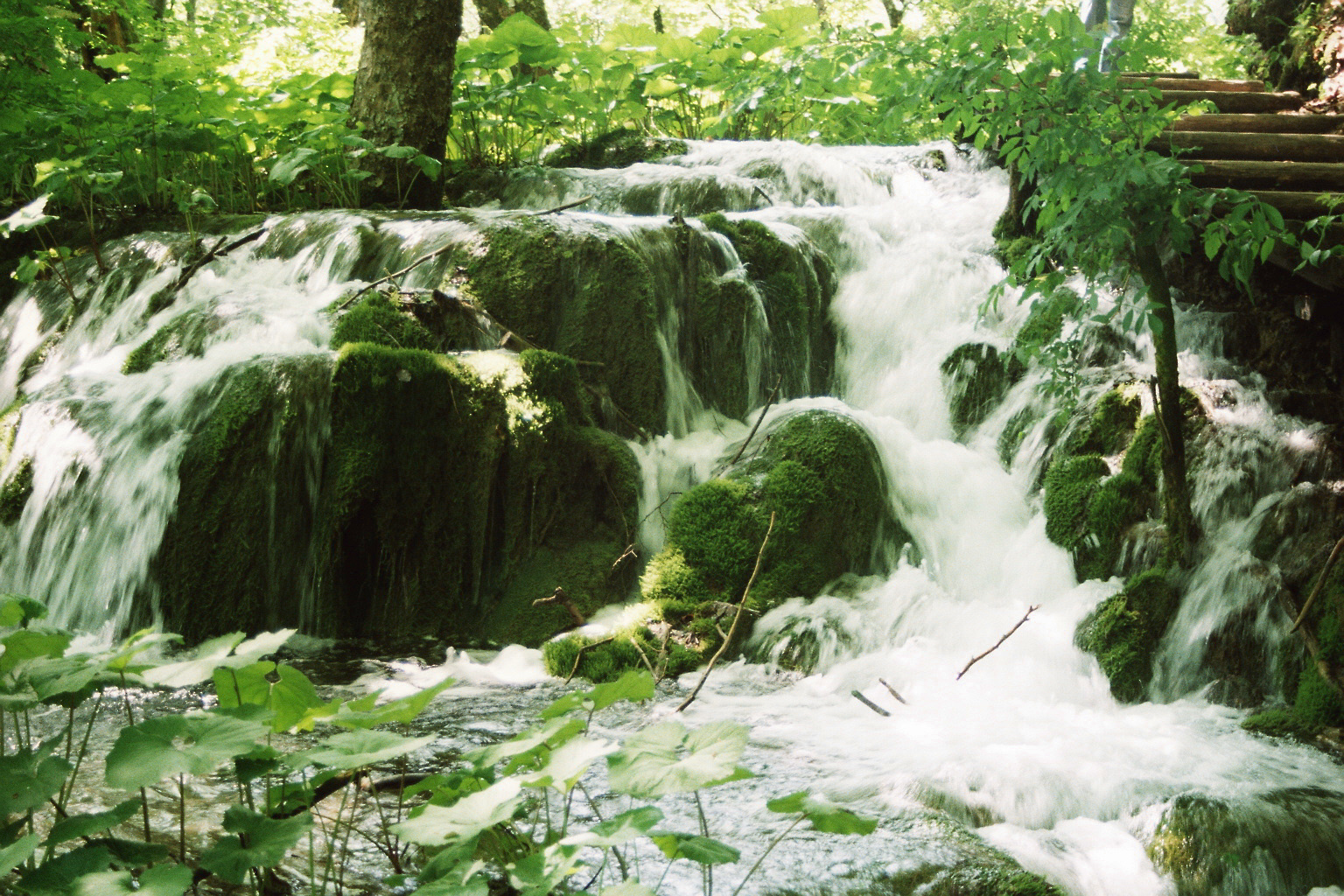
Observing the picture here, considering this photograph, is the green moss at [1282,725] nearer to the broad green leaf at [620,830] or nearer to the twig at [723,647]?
the twig at [723,647]

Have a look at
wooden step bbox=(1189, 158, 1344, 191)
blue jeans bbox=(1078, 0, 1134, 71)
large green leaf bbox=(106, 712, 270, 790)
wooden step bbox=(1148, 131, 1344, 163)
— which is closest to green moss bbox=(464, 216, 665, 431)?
blue jeans bbox=(1078, 0, 1134, 71)

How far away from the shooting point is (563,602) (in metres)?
4.48

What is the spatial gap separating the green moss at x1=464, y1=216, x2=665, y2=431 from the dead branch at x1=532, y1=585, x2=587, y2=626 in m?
1.45

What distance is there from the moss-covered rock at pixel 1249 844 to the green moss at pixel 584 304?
11.7 feet

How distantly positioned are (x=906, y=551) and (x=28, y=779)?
4238 millimetres

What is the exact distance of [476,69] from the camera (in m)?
9.36

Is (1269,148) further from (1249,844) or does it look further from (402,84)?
(402,84)

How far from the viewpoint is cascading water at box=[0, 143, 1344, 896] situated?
284 centimetres

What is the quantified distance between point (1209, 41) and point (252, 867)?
12.1 meters

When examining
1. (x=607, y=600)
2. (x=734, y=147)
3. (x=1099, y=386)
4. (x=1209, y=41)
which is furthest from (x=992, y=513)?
(x=1209, y=41)

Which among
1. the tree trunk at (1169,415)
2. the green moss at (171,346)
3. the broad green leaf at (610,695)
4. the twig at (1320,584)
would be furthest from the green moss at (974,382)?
the broad green leaf at (610,695)

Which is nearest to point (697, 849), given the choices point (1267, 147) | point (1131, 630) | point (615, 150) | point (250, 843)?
point (250, 843)

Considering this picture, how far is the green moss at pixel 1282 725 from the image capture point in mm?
3480

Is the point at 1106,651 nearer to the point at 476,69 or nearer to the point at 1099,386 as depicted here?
the point at 1099,386
